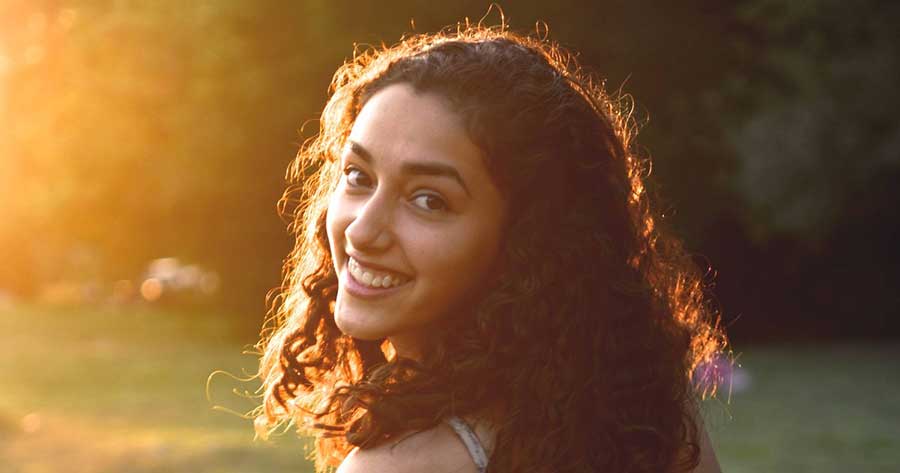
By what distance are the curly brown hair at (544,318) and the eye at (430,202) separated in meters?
0.10

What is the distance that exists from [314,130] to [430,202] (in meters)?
15.3

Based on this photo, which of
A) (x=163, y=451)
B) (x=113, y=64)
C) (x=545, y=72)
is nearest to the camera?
(x=545, y=72)

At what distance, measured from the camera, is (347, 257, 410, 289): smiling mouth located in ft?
6.86

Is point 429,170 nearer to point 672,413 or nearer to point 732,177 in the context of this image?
point 672,413

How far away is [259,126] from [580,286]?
559 inches

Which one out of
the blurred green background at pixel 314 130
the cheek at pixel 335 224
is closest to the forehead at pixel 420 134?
the cheek at pixel 335 224

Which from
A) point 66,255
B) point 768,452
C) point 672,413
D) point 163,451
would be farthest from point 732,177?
point 66,255

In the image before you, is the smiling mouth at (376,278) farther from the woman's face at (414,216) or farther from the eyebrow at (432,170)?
the eyebrow at (432,170)

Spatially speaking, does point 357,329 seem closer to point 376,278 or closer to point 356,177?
point 376,278

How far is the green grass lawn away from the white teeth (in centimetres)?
332

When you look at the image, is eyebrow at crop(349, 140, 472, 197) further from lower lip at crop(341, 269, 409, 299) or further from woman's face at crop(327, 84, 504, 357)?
lower lip at crop(341, 269, 409, 299)

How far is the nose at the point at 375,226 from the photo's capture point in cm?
207

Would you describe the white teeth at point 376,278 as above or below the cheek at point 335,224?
below

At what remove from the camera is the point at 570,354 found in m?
2.13
